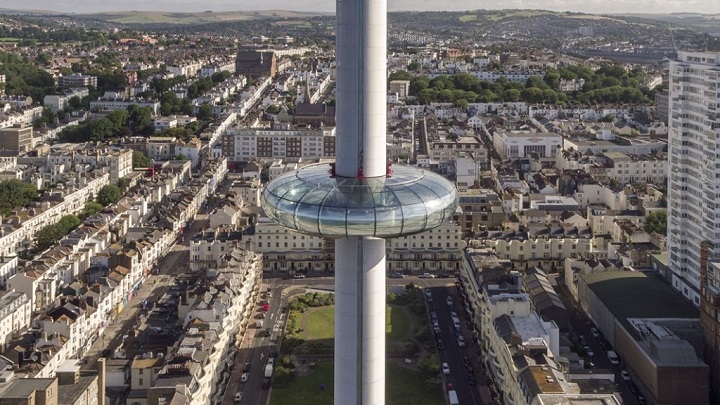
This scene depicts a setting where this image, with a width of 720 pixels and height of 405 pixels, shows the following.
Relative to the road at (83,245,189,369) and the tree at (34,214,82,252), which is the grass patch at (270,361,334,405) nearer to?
the road at (83,245,189,369)

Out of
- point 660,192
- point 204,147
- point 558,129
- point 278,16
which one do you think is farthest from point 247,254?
point 278,16

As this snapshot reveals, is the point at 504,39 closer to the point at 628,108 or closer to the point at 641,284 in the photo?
the point at 628,108

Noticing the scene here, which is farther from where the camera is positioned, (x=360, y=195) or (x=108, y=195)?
(x=108, y=195)

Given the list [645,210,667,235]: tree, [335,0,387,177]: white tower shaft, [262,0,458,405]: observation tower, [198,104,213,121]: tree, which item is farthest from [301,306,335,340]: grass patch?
[198,104,213,121]: tree

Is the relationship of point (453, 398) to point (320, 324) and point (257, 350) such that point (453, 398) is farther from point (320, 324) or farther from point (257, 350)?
point (320, 324)

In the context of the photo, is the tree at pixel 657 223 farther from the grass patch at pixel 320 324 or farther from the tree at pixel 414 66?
the tree at pixel 414 66

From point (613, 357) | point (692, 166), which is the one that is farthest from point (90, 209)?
point (692, 166)
